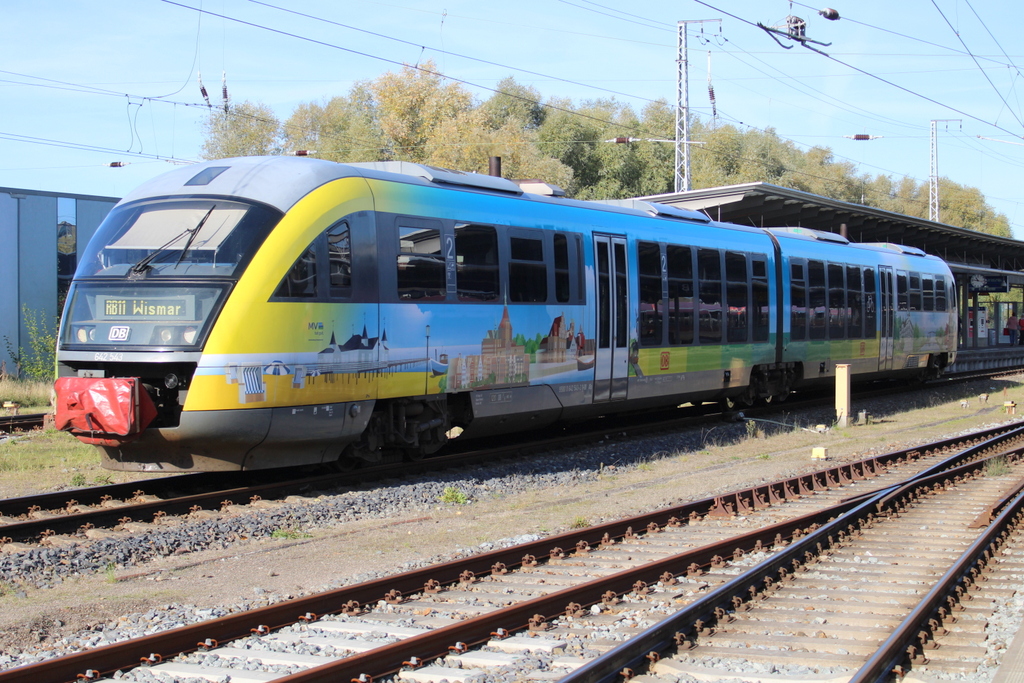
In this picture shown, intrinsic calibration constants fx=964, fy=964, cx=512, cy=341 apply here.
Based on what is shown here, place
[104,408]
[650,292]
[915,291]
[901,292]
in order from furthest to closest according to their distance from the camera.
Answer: [915,291] < [901,292] < [650,292] < [104,408]

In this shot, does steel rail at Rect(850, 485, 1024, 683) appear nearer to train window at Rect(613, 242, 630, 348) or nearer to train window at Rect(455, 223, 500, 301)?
train window at Rect(455, 223, 500, 301)

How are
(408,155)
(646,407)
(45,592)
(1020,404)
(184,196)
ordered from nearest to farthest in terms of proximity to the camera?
(45,592) → (184,196) → (646,407) → (1020,404) → (408,155)

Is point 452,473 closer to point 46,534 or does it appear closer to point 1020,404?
point 46,534

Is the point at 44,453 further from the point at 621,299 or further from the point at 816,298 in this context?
the point at 816,298

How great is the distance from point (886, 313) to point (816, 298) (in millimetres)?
4027

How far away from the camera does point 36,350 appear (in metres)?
20.4

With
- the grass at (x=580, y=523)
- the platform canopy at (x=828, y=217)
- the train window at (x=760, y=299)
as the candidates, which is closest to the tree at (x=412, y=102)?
the platform canopy at (x=828, y=217)

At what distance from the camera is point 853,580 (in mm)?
7152

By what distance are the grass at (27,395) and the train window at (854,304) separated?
54.0ft

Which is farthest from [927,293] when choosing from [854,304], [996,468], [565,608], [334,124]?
[334,124]

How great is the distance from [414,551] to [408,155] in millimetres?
52372

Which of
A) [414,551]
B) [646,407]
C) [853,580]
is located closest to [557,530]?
[414,551]

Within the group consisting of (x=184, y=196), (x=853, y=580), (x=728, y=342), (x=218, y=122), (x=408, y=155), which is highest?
(x=218, y=122)

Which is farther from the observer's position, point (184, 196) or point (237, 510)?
point (184, 196)
